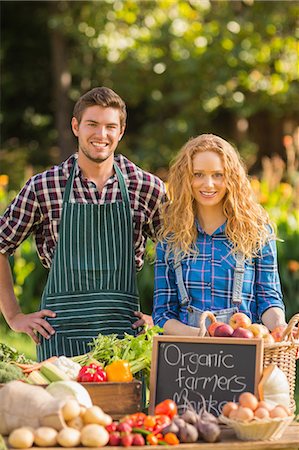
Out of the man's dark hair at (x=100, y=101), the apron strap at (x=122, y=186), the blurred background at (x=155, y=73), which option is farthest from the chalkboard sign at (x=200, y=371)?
the blurred background at (x=155, y=73)

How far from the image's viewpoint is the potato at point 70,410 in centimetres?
295

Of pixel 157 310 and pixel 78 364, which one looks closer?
pixel 78 364

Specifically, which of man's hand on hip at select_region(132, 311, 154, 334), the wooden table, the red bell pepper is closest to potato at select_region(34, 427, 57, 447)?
the wooden table

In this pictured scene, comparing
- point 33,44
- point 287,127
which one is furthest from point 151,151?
point 33,44

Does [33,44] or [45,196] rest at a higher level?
[33,44]

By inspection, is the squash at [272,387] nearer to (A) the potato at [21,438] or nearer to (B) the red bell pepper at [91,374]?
(B) the red bell pepper at [91,374]

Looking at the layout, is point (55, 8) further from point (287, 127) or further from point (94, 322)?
point (94, 322)

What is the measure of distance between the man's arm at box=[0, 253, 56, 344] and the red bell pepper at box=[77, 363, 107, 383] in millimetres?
874

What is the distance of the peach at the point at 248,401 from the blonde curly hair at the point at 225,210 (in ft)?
2.77

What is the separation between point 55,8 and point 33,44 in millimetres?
1635

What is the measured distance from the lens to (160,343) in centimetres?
334

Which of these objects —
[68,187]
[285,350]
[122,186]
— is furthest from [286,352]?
[68,187]

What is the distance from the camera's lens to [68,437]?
2906 mm

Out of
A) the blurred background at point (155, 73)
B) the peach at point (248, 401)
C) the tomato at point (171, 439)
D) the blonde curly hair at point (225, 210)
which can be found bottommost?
the tomato at point (171, 439)
